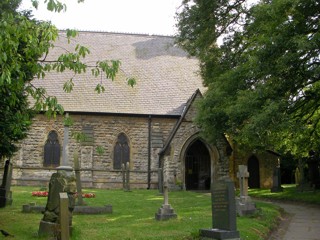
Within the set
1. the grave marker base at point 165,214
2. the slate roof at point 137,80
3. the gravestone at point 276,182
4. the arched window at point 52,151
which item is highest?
the slate roof at point 137,80

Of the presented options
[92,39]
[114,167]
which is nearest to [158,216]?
[114,167]

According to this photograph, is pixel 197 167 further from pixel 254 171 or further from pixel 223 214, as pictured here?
pixel 223 214

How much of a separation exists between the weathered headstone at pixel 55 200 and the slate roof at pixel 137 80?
1451cm

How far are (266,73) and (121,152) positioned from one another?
13.6 m

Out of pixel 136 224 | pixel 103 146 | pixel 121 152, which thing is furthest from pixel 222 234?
pixel 121 152

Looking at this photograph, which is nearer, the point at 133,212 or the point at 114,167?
the point at 133,212

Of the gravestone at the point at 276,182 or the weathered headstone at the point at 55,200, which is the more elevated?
the gravestone at the point at 276,182

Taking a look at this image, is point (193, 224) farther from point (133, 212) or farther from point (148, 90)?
point (148, 90)

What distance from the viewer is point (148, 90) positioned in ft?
87.2

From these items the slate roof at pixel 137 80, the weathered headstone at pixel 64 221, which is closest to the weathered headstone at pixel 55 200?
A: the weathered headstone at pixel 64 221

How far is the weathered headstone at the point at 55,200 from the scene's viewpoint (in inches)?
327

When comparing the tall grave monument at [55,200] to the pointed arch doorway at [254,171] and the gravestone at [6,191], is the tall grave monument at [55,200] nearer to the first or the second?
the gravestone at [6,191]

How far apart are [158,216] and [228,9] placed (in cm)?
1141

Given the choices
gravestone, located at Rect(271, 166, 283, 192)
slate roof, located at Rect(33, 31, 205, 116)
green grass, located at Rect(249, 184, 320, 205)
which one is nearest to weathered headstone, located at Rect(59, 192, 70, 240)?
green grass, located at Rect(249, 184, 320, 205)
